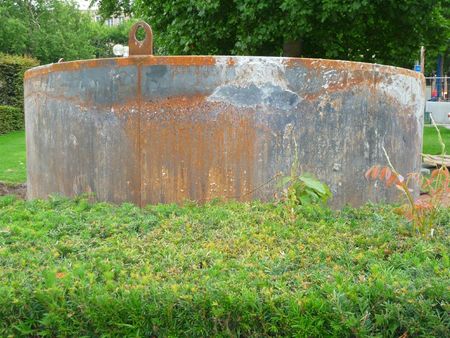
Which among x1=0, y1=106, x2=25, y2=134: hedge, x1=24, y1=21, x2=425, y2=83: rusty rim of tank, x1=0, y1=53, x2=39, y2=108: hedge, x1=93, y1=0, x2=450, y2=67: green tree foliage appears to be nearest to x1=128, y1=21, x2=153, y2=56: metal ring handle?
x1=24, y1=21, x2=425, y2=83: rusty rim of tank

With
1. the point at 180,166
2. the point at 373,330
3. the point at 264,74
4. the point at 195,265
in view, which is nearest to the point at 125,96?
the point at 180,166

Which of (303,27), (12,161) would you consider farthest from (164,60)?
(12,161)

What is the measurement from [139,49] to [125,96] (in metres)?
0.42

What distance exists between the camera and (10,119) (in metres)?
21.9

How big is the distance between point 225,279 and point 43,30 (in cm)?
4055

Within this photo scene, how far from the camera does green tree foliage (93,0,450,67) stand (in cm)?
995

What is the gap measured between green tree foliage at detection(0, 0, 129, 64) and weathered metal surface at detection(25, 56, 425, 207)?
33.6m

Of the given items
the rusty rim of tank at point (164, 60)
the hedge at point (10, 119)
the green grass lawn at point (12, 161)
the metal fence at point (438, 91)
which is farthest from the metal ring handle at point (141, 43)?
the metal fence at point (438, 91)

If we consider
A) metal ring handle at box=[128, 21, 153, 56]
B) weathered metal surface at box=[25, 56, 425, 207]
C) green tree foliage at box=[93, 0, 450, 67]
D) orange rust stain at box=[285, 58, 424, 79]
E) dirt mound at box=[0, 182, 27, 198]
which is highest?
green tree foliage at box=[93, 0, 450, 67]

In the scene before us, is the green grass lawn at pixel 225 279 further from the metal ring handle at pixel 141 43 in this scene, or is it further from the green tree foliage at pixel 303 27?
the green tree foliage at pixel 303 27

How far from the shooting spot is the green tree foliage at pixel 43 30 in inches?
1444

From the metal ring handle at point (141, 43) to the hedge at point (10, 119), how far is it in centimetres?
1789

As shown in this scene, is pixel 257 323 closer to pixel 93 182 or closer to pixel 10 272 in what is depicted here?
pixel 10 272

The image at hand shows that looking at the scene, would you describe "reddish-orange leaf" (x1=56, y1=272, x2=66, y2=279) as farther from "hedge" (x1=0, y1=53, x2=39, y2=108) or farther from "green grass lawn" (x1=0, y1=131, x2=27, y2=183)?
"hedge" (x1=0, y1=53, x2=39, y2=108)
